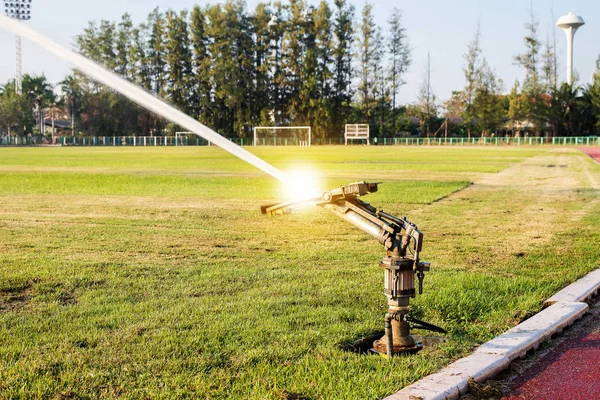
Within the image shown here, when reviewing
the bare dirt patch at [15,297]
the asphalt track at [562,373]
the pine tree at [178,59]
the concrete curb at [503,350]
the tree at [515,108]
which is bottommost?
the asphalt track at [562,373]

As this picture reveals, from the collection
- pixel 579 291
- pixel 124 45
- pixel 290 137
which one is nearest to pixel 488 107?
pixel 290 137

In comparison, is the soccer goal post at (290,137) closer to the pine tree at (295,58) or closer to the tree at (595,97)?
the pine tree at (295,58)

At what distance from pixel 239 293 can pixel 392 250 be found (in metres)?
2.06

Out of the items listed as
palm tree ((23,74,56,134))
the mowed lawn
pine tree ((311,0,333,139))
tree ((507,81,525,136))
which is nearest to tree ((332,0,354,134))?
pine tree ((311,0,333,139))

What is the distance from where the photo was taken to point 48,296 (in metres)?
5.77

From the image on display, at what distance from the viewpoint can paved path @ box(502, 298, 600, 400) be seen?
3.87 meters

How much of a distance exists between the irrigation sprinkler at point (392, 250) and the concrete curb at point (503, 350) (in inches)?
16.6

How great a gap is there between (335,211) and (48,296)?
2787 millimetres

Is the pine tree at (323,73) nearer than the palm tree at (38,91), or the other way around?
the pine tree at (323,73)

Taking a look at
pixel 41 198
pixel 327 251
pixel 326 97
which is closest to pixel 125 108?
pixel 326 97

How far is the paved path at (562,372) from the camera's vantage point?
12.7ft

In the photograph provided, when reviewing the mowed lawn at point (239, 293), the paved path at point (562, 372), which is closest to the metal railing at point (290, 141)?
the mowed lawn at point (239, 293)

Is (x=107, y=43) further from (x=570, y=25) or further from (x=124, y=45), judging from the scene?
(x=570, y=25)

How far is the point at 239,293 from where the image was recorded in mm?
5949
